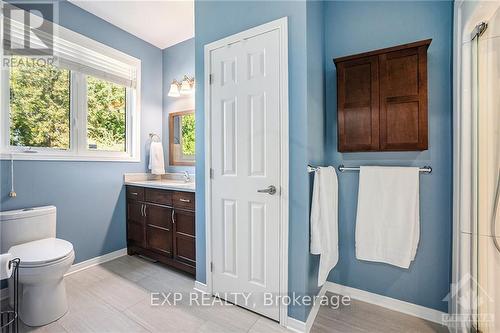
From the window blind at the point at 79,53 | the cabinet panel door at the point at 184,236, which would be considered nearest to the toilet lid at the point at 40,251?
the cabinet panel door at the point at 184,236

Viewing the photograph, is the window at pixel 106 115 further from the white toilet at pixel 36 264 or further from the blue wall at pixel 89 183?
the white toilet at pixel 36 264

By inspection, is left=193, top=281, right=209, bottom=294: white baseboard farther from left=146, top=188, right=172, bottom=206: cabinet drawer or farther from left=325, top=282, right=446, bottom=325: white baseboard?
left=325, top=282, right=446, bottom=325: white baseboard

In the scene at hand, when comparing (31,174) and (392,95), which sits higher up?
(392,95)

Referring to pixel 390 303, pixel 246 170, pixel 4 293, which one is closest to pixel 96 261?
pixel 4 293

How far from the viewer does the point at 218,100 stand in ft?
6.23

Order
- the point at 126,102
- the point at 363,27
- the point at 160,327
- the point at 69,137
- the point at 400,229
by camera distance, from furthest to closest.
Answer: the point at 126,102 < the point at 69,137 < the point at 363,27 < the point at 400,229 < the point at 160,327

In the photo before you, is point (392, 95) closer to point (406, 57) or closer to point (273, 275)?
point (406, 57)

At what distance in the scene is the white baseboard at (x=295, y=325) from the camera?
1.56 meters

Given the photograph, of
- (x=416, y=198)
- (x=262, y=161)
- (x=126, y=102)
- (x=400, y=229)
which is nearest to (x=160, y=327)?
(x=262, y=161)

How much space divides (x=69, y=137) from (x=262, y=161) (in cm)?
205

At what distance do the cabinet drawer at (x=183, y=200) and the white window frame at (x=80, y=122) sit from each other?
3.28 ft

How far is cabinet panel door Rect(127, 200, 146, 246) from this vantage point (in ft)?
8.71

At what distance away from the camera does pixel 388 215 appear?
177 cm

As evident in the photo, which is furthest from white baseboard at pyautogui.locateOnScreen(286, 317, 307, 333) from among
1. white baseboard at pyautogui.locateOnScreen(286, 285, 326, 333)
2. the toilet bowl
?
the toilet bowl
